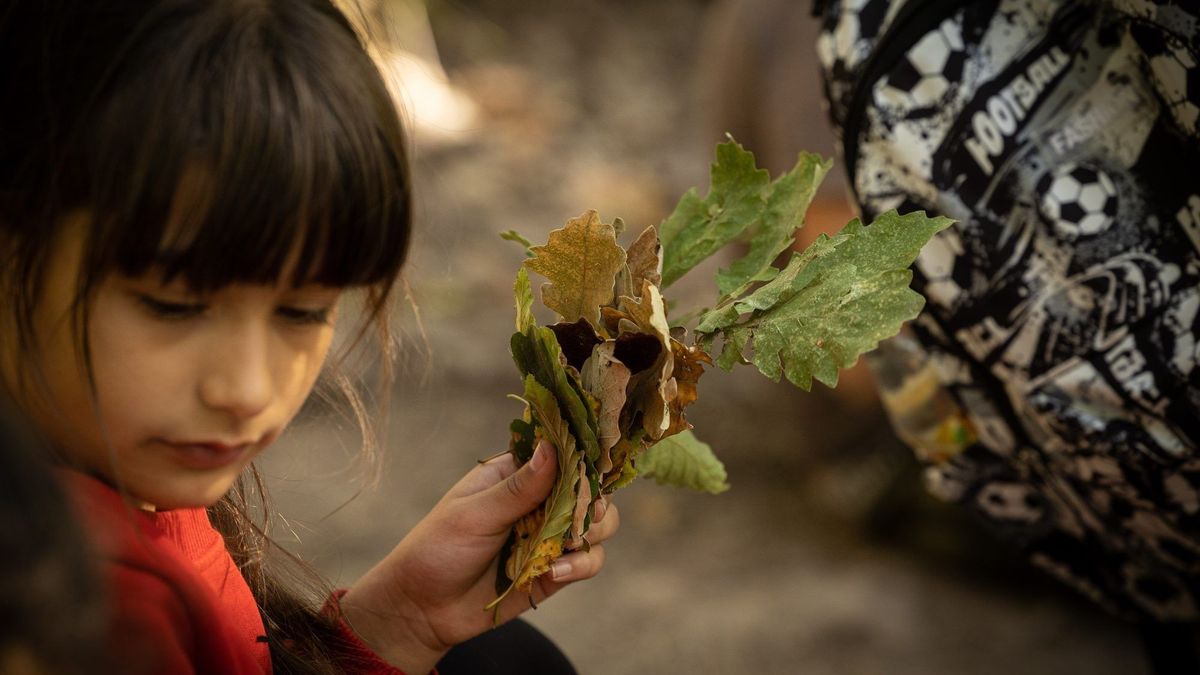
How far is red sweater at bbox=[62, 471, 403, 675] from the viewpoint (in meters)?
0.58

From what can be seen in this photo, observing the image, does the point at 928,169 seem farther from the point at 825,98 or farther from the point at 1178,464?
the point at 1178,464

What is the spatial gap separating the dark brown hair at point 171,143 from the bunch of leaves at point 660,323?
0.61ft

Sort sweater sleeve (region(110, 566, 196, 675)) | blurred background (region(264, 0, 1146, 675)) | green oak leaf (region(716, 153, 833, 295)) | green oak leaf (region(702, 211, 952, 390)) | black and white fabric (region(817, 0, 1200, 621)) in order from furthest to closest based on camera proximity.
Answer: blurred background (region(264, 0, 1146, 675))
black and white fabric (region(817, 0, 1200, 621))
green oak leaf (region(716, 153, 833, 295))
green oak leaf (region(702, 211, 952, 390))
sweater sleeve (region(110, 566, 196, 675))

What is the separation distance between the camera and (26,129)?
59 centimetres

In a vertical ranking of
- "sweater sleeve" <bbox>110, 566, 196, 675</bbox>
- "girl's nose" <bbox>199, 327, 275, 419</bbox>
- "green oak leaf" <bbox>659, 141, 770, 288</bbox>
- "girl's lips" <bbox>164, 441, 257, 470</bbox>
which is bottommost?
"sweater sleeve" <bbox>110, 566, 196, 675</bbox>

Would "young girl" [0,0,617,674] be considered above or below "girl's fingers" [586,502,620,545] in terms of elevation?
above

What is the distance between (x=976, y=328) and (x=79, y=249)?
86cm

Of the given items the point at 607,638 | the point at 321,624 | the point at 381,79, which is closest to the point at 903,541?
the point at 607,638

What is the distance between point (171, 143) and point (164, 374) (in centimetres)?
14

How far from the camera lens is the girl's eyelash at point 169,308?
1.97 ft

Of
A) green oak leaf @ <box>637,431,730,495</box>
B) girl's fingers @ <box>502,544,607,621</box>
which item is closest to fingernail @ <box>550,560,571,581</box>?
girl's fingers @ <box>502,544,607,621</box>

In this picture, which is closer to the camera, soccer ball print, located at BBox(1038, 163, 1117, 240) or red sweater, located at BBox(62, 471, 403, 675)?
red sweater, located at BBox(62, 471, 403, 675)

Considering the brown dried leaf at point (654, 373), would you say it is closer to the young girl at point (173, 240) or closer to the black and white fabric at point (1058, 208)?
the young girl at point (173, 240)

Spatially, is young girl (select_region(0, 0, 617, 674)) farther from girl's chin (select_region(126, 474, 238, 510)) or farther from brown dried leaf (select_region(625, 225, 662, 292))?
brown dried leaf (select_region(625, 225, 662, 292))
